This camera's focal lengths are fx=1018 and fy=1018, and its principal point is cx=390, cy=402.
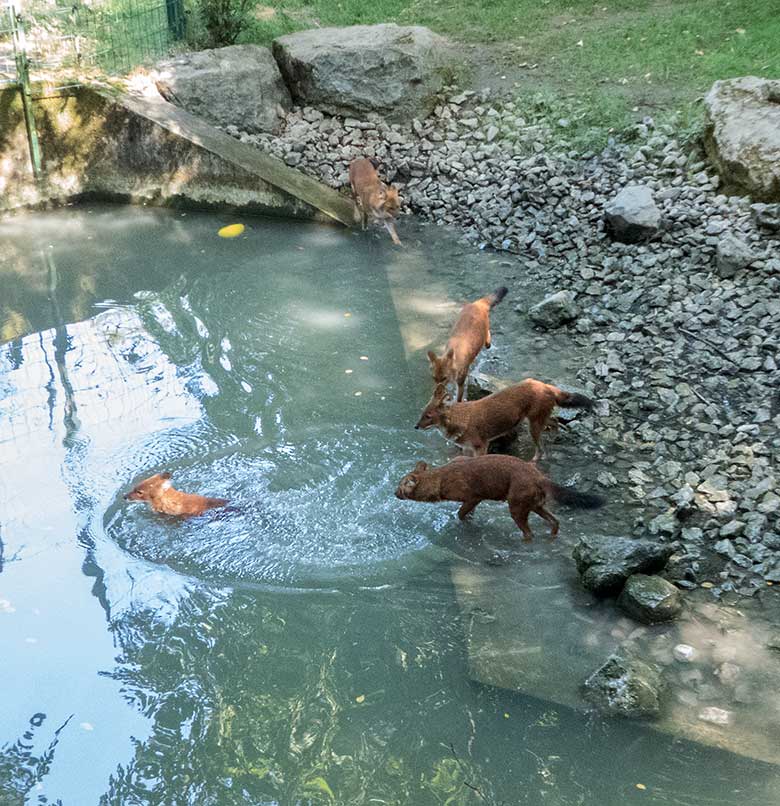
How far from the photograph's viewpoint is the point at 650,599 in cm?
589

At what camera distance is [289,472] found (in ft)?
24.5

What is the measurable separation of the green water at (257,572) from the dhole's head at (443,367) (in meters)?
0.41

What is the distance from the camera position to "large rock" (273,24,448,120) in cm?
1378

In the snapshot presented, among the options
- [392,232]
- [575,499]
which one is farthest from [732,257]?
[575,499]

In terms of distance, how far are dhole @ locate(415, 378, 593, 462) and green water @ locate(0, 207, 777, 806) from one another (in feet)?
1.16

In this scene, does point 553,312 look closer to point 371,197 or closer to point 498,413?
point 498,413

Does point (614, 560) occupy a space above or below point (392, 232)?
below

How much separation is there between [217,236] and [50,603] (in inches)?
255

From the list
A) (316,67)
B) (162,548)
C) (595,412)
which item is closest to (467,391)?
(595,412)

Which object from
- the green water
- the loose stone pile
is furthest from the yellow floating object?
the loose stone pile

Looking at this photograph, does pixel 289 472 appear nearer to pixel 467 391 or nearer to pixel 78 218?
pixel 467 391

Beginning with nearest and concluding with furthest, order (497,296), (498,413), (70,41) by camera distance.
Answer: (498,413) → (497,296) → (70,41)

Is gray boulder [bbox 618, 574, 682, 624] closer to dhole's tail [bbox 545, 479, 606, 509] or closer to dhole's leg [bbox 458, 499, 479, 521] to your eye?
dhole's tail [bbox 545, 479, 606, 509]

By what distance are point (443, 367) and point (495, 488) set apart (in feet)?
5.57
